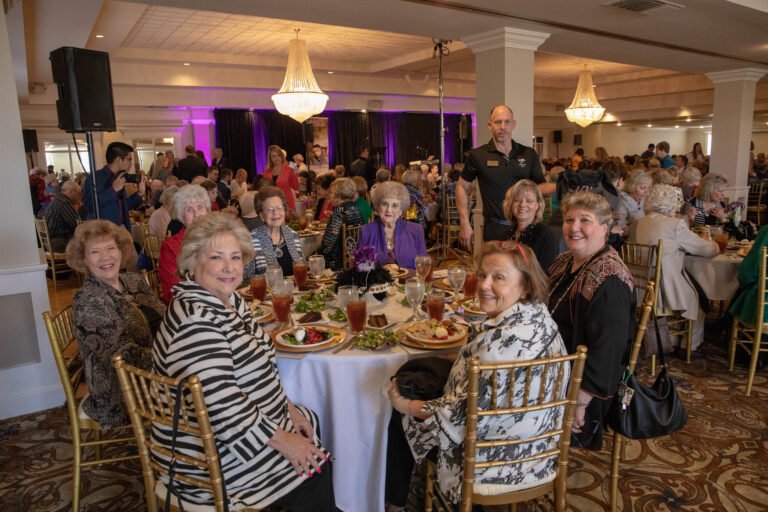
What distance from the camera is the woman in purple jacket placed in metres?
3.52

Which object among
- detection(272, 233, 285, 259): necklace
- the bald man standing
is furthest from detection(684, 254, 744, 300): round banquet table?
detection(272, 233, 285, 259): necklace

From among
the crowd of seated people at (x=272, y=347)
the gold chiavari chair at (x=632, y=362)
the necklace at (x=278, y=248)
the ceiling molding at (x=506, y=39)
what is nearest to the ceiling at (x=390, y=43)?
the ceiling molding at (x=506, y=39)

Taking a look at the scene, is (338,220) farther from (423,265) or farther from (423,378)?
(423,378)

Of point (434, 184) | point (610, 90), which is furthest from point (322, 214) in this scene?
point (610, 90)

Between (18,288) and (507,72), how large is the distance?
14.7ft

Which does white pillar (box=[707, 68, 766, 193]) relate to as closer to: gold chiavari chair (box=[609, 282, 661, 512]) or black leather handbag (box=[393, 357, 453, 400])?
gold chiavari chair (box=[609, 282, 661, 512])

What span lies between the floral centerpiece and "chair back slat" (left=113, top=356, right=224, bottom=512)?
3.69ft

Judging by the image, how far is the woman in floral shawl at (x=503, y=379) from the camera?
165cm

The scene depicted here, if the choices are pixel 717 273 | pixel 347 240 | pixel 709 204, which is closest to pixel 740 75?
pixel 709 204

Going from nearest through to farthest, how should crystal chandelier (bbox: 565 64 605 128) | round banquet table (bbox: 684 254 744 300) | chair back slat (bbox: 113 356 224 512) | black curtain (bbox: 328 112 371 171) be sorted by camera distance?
chair back slat (bbox: 113 356 224 512)
round banquet table (bbox: 684 254 744 300)
crystal chandelier (bbox: 565 64 605 128)
black curtain (bbox: 328 112 371 171)

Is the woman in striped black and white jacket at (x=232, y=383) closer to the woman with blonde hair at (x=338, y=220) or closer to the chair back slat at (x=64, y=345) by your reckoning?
the chair back slat at (x=64, y=345)

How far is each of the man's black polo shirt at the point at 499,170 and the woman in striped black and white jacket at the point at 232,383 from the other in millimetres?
2874

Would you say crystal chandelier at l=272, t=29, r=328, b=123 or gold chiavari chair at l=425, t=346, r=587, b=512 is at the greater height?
crystal chandelier at l=272, t=29, r=328, b=123

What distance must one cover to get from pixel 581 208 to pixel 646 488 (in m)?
1.39
